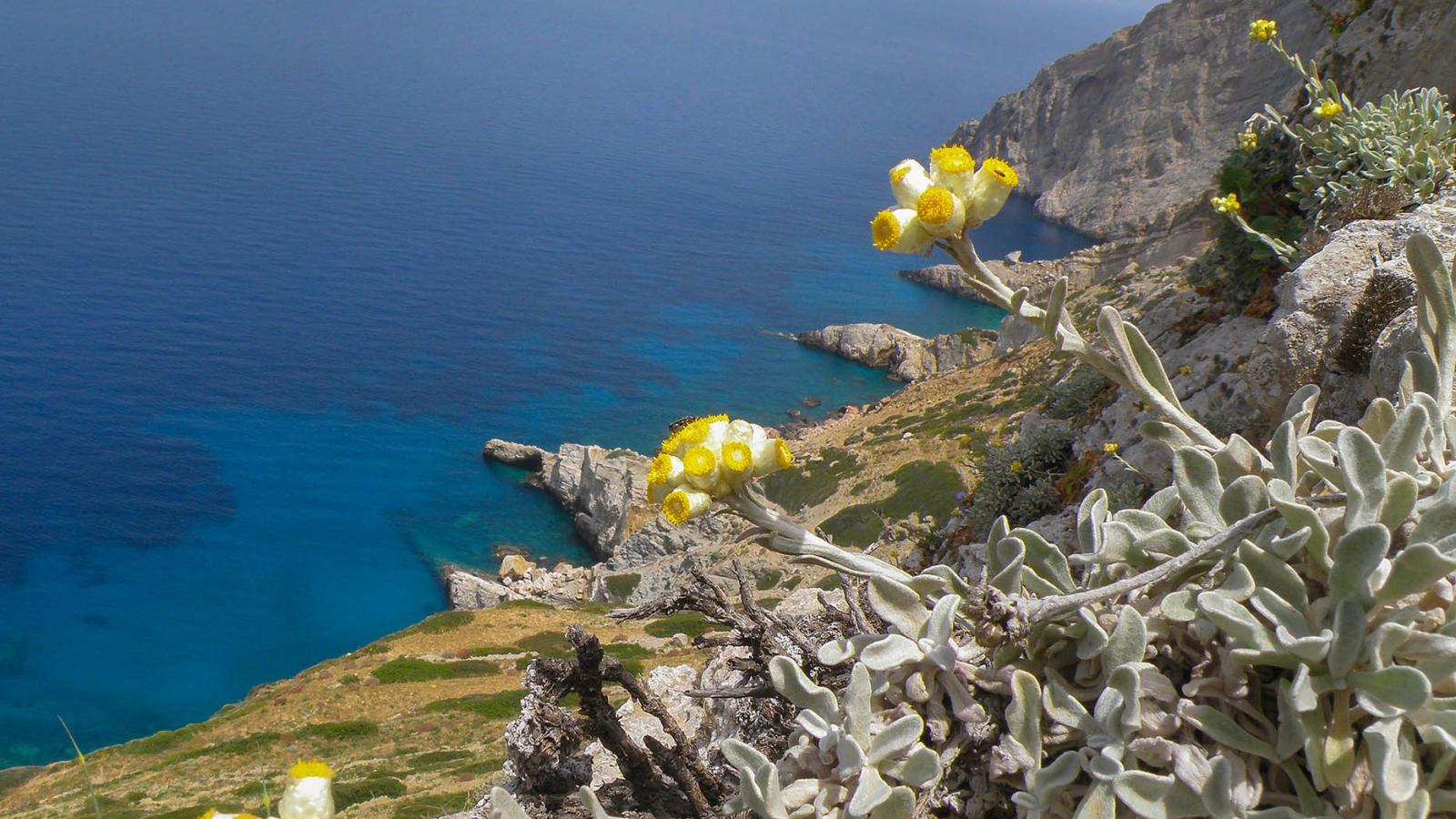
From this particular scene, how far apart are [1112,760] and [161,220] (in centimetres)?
11654

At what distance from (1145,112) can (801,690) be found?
149 m

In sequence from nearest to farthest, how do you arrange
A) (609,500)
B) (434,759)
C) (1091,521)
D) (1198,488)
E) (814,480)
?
(1198,488), (1091,521), (434,759), (814,480), (609,500)

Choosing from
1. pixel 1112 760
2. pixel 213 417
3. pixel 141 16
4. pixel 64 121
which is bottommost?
pixel 1112 760

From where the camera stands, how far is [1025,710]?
2.69 metres

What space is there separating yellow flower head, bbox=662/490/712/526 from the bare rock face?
349 cm

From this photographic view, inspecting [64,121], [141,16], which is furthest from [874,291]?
→ [141,16]

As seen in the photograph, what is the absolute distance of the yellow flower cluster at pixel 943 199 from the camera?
3359 mm

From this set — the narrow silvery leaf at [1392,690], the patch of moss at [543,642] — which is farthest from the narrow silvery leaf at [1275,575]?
the patch of moss at [543,642]

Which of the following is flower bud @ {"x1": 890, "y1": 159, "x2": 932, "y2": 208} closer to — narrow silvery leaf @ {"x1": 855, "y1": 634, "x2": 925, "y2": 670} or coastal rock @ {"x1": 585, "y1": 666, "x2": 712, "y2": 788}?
narrow silvery leaf @ {"x1": 855, "y1": 634, "x2": 925, "y2": 670}

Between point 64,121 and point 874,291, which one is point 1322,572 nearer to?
point 874,291

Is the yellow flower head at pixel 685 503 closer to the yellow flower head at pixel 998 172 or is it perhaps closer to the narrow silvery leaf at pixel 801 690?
the narrow silvery leaf at pixel 801 690

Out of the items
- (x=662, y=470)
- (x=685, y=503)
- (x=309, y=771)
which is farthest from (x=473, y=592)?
(x=309, y=771)

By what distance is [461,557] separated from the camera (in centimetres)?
6003

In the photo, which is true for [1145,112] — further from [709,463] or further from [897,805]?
[897,805]
